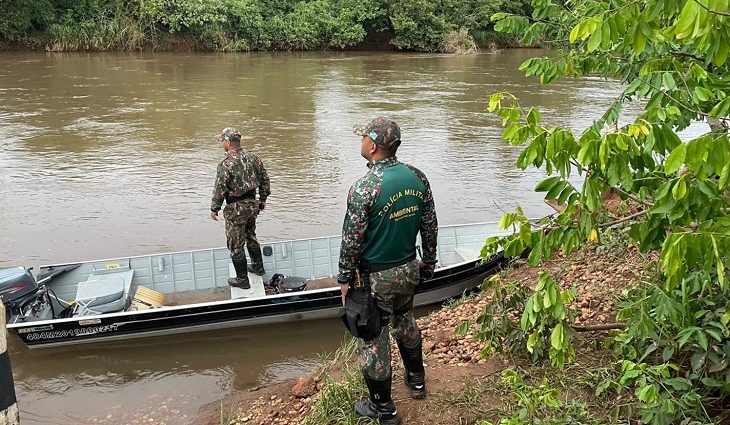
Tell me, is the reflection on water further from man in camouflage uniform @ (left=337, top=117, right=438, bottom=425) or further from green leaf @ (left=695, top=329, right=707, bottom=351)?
green leaf @ (left=695, top=329, right=707, bottom=351)

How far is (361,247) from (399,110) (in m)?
15.5

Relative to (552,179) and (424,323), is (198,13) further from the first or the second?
(552,179)

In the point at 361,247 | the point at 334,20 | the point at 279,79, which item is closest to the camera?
the point at 361,247

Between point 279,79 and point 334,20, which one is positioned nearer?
point 279,79

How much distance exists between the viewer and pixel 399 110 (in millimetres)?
18734

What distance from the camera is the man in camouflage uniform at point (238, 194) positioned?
6.61m

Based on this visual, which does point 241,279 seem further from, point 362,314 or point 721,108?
point 721,108

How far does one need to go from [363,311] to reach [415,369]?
0.67 m

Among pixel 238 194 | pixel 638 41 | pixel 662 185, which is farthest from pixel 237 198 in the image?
pixel 638 41

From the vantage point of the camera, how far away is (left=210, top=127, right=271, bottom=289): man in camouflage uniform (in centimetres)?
661

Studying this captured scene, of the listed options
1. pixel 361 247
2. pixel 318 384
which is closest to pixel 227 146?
pixel 318 384

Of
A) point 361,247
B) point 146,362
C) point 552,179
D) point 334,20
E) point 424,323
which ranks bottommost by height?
point 146,362

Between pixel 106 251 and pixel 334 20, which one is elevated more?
pixel 334 20

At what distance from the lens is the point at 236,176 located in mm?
6648
